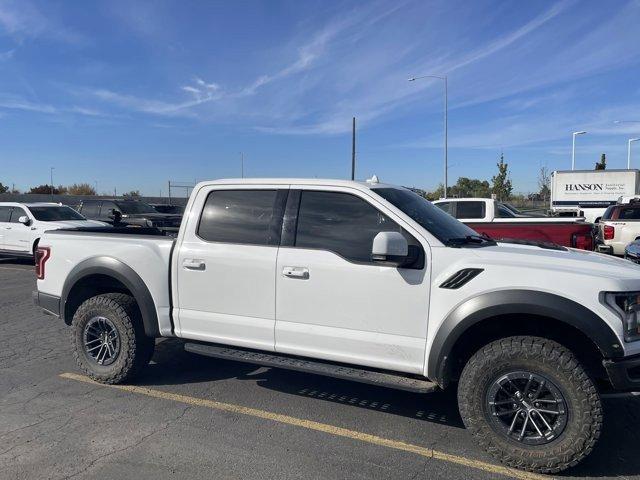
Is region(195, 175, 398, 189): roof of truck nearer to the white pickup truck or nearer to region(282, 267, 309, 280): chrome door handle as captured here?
the white pickup truck

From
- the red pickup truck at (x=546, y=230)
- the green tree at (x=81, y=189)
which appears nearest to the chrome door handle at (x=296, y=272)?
the red pickup truck at (x=546, y=230)

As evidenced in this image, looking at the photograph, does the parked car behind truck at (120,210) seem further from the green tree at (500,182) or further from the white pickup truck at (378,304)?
the green tree at (500,182)

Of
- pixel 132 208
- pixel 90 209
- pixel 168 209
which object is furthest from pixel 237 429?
pixel 168 209

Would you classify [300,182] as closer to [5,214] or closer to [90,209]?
[5,214]

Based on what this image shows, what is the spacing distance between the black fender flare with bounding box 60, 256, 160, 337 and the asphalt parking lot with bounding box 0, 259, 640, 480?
0.67 metres

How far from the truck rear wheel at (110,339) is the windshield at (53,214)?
400 inches

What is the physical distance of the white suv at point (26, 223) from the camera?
13.5 m

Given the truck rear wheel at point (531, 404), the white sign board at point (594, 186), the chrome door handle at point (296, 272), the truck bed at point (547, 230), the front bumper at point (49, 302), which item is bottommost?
the truck rear wheel at point (531, 404)

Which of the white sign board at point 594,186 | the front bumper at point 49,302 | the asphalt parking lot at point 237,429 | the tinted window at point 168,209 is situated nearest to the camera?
the asphalt parking lot at point 237,429

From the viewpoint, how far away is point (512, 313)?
3406 mm

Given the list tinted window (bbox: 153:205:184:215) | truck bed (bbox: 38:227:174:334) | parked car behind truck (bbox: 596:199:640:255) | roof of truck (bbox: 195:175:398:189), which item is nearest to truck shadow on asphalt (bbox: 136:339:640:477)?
truck bed (bbox: 38:227:174:334)

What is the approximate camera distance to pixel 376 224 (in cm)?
394

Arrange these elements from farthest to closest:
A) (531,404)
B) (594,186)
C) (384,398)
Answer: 1. (594,186)
2. (384,398)
3. (531,404)

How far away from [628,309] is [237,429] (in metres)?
2.86
